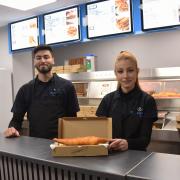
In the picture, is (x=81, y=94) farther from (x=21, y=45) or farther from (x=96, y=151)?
(x=96, y=151)

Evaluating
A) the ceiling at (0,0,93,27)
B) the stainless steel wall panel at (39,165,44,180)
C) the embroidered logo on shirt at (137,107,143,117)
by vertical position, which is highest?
the ceiling at (0,0,93,27)

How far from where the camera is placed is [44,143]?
188 cm

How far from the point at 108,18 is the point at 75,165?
2634mm

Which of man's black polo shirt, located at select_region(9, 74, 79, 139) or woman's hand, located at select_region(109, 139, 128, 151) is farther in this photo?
man's black polo shirt, located at select_region(9, 74, 79, 139)

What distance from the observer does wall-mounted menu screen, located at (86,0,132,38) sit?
3496mm

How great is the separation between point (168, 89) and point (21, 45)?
8.50ft

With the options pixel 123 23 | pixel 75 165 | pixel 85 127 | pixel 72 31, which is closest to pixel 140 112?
pixel 85 127

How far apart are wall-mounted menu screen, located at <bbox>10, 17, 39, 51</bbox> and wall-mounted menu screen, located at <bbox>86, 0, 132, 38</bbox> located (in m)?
1.07

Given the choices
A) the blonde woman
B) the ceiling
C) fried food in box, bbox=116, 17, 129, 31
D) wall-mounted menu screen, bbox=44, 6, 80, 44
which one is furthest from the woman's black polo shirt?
the ceiling

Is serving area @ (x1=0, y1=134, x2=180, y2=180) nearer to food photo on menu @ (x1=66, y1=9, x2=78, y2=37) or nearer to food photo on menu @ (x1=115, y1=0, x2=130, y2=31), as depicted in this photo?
food photo on menu @ (x1=115, y1=0, x2=130, y2=31)

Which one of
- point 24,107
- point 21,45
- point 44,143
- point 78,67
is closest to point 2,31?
point 21,45

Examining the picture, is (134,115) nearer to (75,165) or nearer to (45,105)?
(75,165)

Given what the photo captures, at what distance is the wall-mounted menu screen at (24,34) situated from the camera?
447 cm

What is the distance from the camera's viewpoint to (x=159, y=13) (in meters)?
3.23
